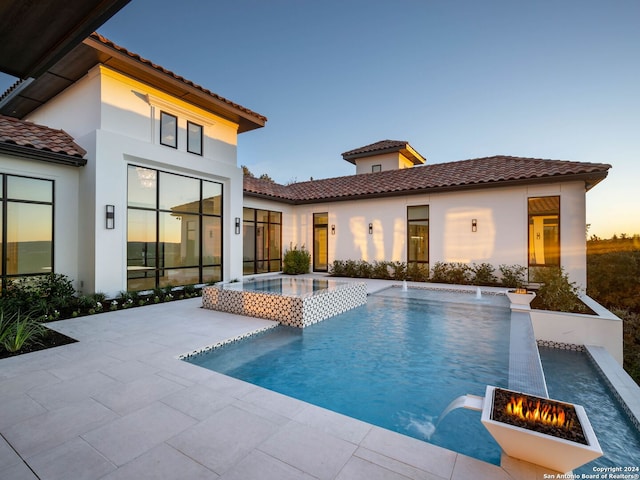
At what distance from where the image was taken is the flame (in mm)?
2252

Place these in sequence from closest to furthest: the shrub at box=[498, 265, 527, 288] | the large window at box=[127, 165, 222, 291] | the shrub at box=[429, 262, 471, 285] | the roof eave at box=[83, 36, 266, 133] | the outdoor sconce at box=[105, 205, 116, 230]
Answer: the roof eave at box=[83, 36, 266, 133]
the outdoor sconce at box=[105, 205, 116, 230]
the large window at box=[127, 165, 222, 291]
the shrub at box=[498, 265, 527, 288]
the shrub at box=[429, 262, 471, 285]

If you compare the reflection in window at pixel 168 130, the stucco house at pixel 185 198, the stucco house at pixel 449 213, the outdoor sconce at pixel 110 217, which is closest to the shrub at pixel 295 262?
the stucco house at pixel 185 198

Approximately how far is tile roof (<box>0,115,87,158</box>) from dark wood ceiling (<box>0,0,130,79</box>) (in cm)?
537

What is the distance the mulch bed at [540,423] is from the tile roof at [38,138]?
1005 centimetres

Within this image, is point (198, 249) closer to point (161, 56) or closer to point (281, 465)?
point (161, 56)

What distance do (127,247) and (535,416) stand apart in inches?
373

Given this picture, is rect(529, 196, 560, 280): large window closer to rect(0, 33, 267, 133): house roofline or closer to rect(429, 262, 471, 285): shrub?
rect(429, 262, 471, 285): shrub

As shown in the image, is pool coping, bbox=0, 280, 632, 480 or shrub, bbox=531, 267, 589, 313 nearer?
pool coping, bbox=0, 280, 632, 480

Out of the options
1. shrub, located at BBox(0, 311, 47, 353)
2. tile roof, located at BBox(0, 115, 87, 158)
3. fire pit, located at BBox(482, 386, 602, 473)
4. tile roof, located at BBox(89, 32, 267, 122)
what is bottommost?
shrub, located at BBox(0, 311, 47, 353)

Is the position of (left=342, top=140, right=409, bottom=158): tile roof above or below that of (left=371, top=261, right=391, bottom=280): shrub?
above

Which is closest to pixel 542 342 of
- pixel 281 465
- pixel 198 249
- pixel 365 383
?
pixel 365 383

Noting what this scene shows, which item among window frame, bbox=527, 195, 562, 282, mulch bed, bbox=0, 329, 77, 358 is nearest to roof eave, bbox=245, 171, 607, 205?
window frame, bbox=527, 195, 562, 282

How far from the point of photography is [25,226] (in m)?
7.59

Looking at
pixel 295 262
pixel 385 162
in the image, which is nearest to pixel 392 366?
pixel 295 262
